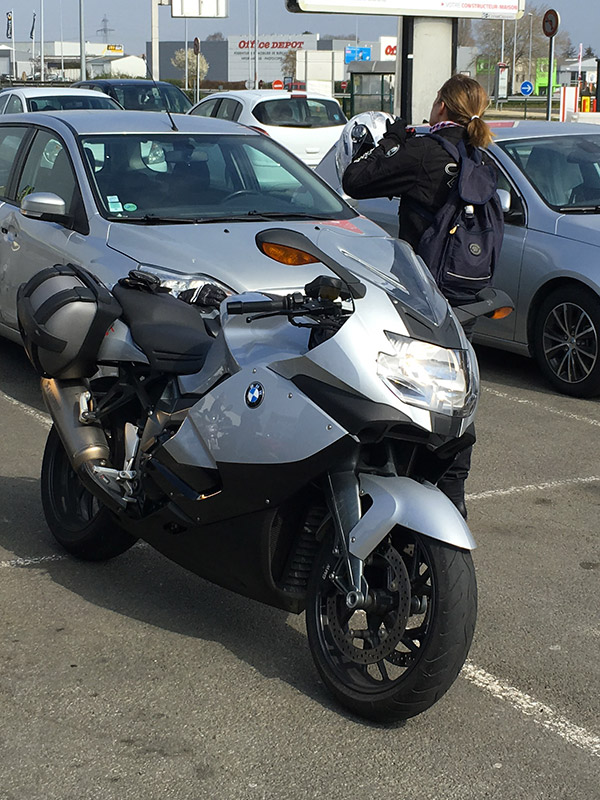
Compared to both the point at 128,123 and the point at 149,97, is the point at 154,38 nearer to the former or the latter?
the point at 149,97

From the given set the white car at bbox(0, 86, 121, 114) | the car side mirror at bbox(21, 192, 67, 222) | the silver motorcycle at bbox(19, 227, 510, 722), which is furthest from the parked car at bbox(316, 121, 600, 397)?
the white car at bbox(0, 86, 121, 114)

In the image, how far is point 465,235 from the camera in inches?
215

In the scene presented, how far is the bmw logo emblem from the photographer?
3482 mm

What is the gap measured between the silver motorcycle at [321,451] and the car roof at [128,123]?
3.32 m

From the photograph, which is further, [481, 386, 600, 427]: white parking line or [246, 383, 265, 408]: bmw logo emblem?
[481, 386, 600, 427]: white parking line

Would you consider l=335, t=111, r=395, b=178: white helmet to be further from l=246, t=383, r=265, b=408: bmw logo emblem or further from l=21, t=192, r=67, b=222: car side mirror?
l=246, t=383, r=265, b=408: bmw logo emblem

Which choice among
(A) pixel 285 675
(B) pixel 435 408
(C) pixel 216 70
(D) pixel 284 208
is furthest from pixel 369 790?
(C) pixel 216 70

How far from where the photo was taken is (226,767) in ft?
10.6

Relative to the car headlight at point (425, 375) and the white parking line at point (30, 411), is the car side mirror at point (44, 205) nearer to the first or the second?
the white parking line at point (30, 411)

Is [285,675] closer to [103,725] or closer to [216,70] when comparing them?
[103,725]

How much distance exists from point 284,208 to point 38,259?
154 cm

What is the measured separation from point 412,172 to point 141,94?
17874 mm

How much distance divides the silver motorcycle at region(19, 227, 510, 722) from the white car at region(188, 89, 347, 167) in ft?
54.8

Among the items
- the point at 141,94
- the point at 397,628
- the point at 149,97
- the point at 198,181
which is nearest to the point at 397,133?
the point at 198,181
